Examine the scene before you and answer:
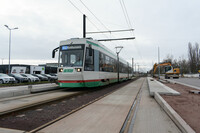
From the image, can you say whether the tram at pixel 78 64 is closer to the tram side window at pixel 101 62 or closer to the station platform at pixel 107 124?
the tram side window at pixel 101 62

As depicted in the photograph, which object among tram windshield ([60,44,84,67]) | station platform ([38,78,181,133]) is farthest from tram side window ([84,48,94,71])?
station platform ([38,78,181,133])

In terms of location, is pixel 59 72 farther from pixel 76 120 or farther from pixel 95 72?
pixel 76 120

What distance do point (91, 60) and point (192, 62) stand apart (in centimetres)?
6814

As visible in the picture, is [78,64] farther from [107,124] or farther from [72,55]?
[107,124]

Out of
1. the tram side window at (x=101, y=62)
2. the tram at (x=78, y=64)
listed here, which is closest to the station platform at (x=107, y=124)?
the tram at (x=78, y=64)

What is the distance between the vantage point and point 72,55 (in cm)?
1129

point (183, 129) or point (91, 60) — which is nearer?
point (183, 129)

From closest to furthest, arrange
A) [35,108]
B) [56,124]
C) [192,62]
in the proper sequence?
1. [56,124]
2. [35,108]
3. [192,62]

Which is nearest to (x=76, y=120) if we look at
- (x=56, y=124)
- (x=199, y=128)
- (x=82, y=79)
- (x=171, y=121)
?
(x=56, y=124)

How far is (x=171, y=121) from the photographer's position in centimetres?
479

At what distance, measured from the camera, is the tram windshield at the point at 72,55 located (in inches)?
435

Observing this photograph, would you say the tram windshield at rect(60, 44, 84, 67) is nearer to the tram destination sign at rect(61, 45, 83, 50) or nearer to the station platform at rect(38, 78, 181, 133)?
the tram destination sign at rect(61, 45, 83, 50)

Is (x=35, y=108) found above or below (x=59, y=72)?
below

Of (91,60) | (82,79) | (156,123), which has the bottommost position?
(156,123)
